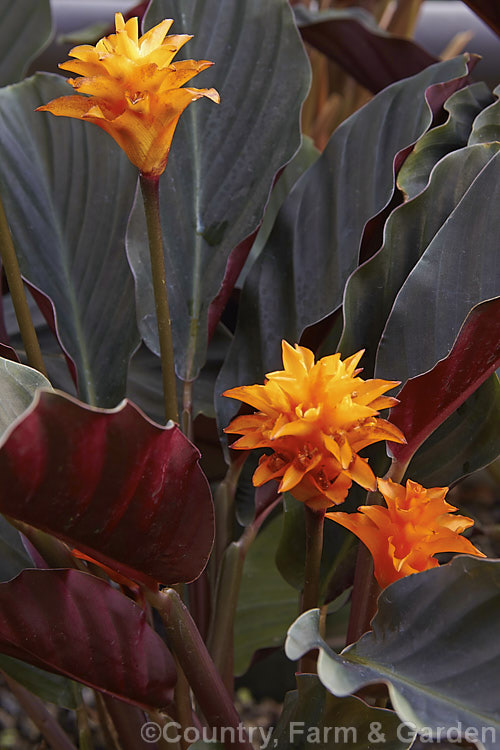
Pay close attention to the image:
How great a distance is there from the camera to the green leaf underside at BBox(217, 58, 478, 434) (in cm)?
58

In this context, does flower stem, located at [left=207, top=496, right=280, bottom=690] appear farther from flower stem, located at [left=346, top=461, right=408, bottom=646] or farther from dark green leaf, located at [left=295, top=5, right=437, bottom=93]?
dark green leaf, located at [left=295, top=5, right=437, bottom=93]

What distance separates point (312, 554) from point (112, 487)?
0.45 feet

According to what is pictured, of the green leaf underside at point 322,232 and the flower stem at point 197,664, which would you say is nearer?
the flower stem at point 197,664

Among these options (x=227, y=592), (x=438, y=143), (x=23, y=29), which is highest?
(x=23, y=29)

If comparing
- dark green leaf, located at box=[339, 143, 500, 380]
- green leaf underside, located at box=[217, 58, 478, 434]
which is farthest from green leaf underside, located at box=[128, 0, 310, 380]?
dark green leaf, located at box=[339, 143, 500, 380]

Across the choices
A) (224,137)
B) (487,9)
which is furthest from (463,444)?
(487,9)

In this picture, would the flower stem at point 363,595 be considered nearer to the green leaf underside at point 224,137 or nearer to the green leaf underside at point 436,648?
the green leaf underside at point 436,648

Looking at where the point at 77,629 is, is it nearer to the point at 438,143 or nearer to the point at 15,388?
the point at 15,388

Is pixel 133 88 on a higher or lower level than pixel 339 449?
higher

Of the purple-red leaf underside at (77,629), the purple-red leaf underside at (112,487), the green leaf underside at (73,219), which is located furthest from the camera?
the green leaf underside at (73,219)

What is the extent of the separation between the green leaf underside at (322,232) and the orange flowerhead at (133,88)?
0.22 meters

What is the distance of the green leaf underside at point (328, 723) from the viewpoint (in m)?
0.40

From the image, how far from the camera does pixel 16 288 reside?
0.46m

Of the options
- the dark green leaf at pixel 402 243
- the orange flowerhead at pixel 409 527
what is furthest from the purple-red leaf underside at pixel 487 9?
the orange flowerhead at pixel 409 527
